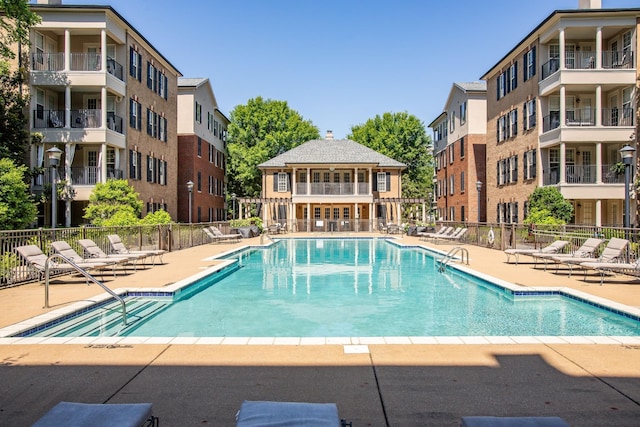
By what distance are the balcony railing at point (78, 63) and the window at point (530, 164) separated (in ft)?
73.9

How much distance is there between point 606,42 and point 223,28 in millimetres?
20446

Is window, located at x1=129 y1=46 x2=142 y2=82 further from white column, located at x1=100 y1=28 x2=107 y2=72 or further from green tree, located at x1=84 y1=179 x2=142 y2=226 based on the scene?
green tree, located at x1=84 y1=179 x2=142 y2=226

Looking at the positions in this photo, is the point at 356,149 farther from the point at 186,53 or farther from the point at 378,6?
the point at 378,6

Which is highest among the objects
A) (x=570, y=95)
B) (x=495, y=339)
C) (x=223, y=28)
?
(x=223, y=28)

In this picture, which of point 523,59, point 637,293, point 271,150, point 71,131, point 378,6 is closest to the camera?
point 637,293

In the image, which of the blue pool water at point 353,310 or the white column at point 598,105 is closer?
the blue pool water at point 353,310

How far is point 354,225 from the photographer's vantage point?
129 ft

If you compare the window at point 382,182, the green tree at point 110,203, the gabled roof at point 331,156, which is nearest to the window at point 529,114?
the gabled roof at point 331,156

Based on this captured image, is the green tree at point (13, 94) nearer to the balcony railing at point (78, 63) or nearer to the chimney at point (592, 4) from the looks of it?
the balcony railing at point (78, 63)

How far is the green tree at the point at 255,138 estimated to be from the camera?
155ft

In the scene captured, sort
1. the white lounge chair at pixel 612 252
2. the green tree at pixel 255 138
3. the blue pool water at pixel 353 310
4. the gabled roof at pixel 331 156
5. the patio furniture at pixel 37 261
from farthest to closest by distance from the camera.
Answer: the green tree at pixel 255 138 < the gabled roof at pixel 331 156 < the white lounge chair at pixel 612 252 < the patio furniture at pixel 37 261 < the blue pool water at pixel 353 310

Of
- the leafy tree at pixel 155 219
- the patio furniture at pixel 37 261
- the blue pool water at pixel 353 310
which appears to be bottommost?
the blue pool water at pixel 353 310

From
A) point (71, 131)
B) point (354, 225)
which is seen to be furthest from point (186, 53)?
point (354, 225)

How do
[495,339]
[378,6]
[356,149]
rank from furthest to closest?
[356,149], [378,6], [495,339]
